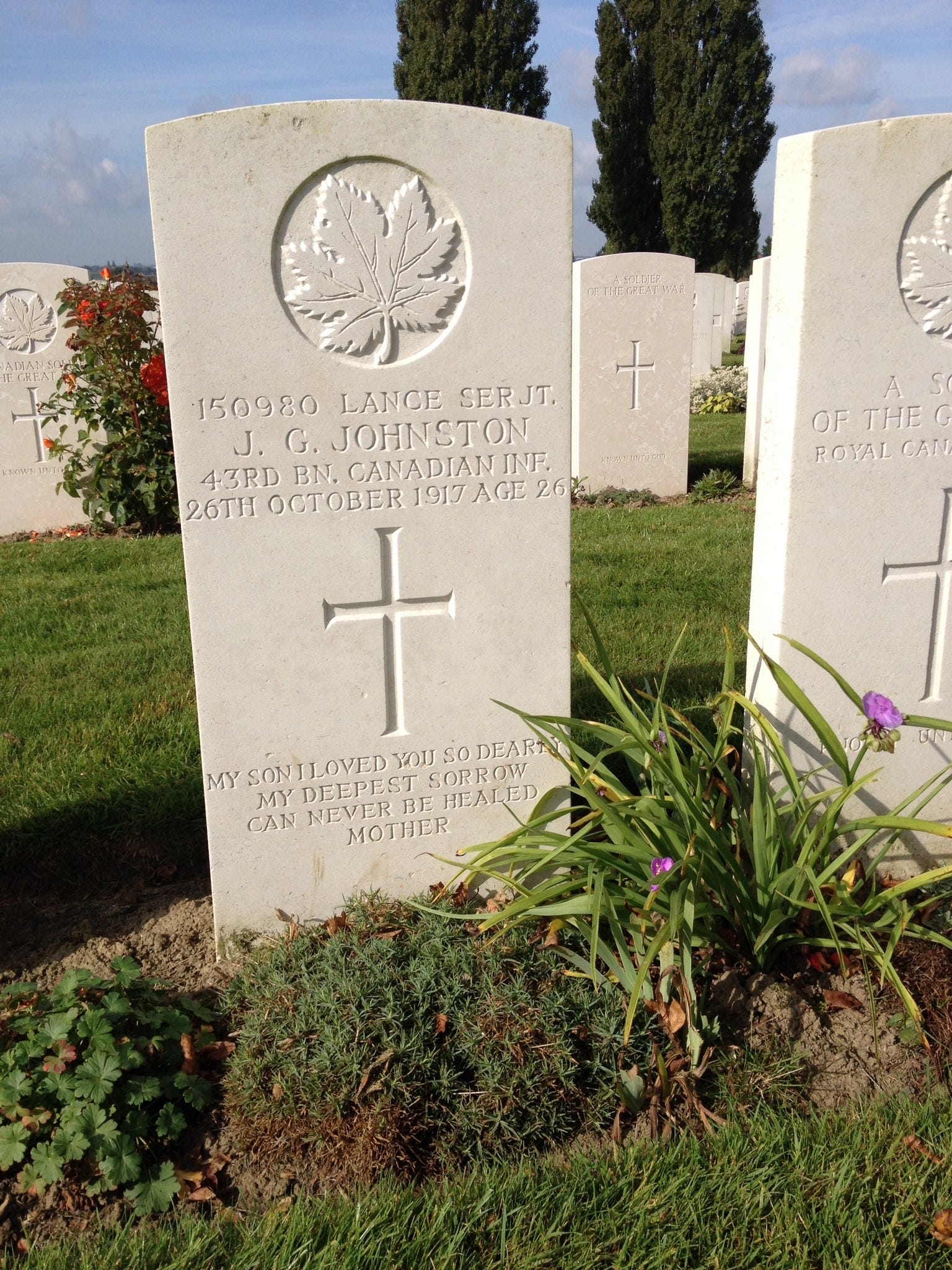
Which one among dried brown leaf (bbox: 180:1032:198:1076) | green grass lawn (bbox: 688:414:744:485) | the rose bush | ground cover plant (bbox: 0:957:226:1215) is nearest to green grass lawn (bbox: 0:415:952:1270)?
ground cover plant (bbox: 0:957:226:1215)

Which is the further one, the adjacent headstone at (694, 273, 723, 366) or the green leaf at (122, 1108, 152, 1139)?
→ the adjacent headstone at (694, 273, 723, 366)

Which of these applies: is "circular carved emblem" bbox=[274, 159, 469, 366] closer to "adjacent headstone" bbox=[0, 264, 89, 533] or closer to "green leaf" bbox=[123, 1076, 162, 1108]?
"green leaf" bbox=[123, 1076, 162, 1108]

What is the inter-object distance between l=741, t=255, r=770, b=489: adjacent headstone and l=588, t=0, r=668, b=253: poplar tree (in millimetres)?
21190

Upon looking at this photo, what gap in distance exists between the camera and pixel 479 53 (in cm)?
2942

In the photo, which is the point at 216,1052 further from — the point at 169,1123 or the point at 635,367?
the point at 635,367

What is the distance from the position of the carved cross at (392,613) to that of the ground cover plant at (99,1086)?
0.97m

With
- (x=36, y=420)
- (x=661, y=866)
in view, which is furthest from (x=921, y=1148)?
(x=36, y=420)

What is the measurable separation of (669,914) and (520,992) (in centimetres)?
40

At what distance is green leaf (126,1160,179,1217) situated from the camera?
7.10ft

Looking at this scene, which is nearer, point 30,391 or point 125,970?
point 125,970

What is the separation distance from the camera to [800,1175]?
216 cm

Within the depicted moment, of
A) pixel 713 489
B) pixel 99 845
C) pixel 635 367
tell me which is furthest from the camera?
pixel 713 489

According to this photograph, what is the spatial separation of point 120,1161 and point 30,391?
24.4 feet

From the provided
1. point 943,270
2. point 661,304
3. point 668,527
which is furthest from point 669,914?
point 661,304
